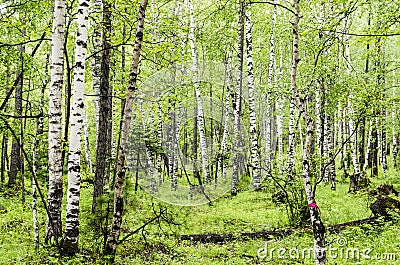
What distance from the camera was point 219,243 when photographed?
9.01 metres

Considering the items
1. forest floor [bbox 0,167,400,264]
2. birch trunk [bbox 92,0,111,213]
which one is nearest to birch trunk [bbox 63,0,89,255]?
forest floor [bbox 0,167,400,264]

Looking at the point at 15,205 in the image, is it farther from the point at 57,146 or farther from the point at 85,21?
the point at 85,21

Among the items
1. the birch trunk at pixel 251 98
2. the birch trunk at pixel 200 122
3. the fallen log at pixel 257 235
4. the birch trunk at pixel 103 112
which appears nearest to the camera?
the birch trunk at pixel 103 112

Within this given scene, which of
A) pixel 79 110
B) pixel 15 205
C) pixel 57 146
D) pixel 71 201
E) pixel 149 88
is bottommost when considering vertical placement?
pixel 15 205

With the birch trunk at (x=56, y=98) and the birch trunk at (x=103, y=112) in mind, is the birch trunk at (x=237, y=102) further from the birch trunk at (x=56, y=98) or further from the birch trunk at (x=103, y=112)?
the birch trunk at (x=56, y=98)

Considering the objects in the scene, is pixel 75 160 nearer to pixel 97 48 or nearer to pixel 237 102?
pixel 97 48

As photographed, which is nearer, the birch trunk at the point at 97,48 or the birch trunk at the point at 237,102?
the birch trunk at the point at 97,48

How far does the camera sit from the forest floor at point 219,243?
7.04 meters

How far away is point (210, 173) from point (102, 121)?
31.8ft

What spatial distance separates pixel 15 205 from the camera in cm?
1343

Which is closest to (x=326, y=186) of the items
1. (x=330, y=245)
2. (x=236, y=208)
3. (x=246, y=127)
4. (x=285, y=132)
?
(x=246, y=127)

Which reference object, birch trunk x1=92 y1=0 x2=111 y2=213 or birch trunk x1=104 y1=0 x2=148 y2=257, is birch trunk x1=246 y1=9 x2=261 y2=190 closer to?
birch trunk x1=92 y1=0 x2=111 y2=213

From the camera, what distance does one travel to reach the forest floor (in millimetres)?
7035

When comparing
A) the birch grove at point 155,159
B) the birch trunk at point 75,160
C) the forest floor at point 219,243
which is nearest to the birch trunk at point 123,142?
the birch grove at point 155,159
